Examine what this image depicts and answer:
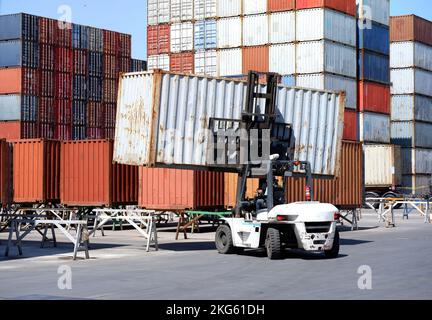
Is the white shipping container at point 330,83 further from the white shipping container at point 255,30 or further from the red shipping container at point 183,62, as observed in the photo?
the red shipping container at point 183,62

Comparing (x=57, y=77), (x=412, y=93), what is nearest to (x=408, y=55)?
(x=412, y=93)

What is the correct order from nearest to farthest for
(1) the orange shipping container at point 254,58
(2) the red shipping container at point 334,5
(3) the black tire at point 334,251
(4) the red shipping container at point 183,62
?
(3) the black tire at point 334,251 → (2) the red shipping container at point 334,5 → (1) the orange shipping container at point 254,58 → (4) the red shipping container at point 183,62

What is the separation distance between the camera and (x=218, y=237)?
2247 centimetres

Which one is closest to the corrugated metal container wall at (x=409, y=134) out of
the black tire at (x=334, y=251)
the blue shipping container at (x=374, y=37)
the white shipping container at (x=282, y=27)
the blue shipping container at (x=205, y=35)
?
the blue shipping container at (x=374, y=37)

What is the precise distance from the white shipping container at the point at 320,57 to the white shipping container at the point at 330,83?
0.43 metres

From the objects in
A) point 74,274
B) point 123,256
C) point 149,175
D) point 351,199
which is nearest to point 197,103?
point 123,256

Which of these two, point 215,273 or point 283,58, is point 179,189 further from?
point 283,58

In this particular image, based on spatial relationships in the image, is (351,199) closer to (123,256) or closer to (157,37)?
(123,256)

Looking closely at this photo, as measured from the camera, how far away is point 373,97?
233 feet

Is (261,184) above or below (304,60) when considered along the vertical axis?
below

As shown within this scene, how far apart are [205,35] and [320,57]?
414 inches

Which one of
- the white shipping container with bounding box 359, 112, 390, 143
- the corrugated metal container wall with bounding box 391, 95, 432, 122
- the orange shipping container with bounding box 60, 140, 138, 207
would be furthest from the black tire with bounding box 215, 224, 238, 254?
the corrugated metal container wall with bounding box 391, 95, 432, 122

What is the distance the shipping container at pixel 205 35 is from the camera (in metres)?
68.2

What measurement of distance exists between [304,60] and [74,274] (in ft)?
161
